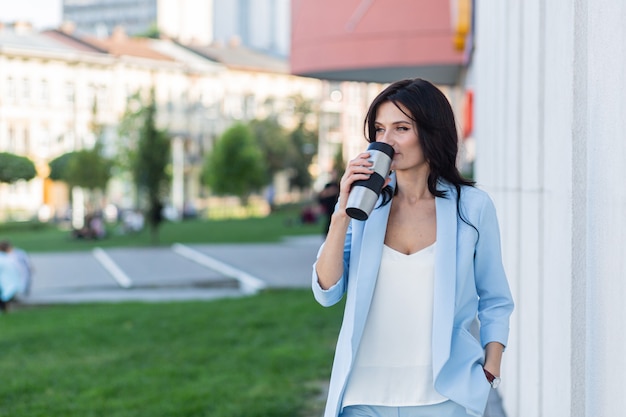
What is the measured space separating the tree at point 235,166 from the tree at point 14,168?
18.4 metres

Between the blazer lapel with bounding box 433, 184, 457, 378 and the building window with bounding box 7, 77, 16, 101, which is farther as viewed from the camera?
the building window with bounding box 7, 77, 16, 101

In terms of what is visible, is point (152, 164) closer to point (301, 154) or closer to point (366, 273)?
point (366, 273)

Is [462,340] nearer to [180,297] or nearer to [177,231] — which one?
[180,297]

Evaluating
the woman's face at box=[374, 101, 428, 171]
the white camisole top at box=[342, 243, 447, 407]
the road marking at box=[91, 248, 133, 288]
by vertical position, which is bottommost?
the road marking at box=[91, 248, 133, 288]

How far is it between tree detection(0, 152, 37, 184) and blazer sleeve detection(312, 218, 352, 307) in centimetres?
5170

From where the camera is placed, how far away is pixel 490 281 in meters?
3.26

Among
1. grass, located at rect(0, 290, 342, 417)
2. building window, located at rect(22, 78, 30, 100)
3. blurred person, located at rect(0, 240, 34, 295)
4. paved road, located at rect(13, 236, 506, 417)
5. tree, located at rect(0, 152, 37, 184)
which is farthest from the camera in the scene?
building window, located at rect(22, 78, 30, 100)

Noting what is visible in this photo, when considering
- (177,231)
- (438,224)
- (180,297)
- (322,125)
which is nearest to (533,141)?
(438,224)

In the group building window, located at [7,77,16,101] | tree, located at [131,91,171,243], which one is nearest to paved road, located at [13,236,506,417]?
tree, located at [131,91,171,243]

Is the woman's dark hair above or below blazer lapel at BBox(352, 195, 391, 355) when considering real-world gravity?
above

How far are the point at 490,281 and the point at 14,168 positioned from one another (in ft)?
172

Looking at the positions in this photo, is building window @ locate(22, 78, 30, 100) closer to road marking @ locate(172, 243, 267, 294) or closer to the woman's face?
road marking @ locate(172, 243, 267, 294)

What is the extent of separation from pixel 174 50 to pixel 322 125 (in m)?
13.9

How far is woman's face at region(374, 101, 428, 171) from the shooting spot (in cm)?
320
